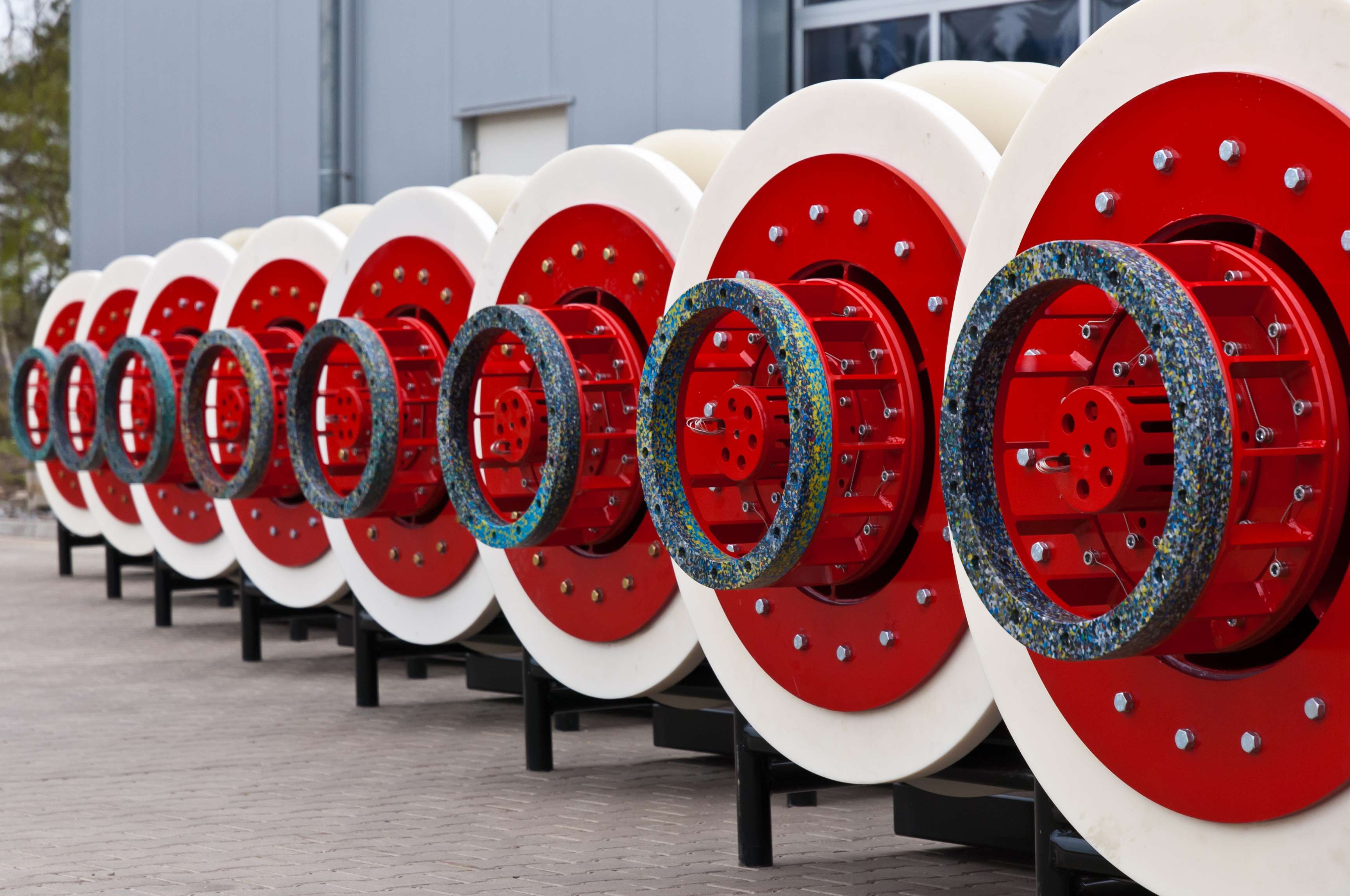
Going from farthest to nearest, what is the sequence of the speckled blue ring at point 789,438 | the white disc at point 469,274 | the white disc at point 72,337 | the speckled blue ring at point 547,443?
1. the white disc at point 72,337
2. the white disc at point 469,274
3. the speckled blue ring at point 547,443
4. the speckled blue ring at point 789,438

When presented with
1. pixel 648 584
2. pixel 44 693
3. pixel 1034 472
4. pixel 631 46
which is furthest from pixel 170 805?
pixel 631 46

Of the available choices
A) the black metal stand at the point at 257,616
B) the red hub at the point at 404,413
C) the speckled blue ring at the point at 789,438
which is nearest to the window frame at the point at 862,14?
the red hub at the point at 404,413

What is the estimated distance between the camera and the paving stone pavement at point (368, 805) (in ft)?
16.3

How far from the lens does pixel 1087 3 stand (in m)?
9.60

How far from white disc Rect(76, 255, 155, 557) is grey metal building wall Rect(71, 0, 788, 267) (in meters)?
2.26

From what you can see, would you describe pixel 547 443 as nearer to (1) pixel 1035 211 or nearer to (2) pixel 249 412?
(1) pixel 1035 211

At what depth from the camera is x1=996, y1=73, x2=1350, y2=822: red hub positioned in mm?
3271

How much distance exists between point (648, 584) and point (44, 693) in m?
4.10

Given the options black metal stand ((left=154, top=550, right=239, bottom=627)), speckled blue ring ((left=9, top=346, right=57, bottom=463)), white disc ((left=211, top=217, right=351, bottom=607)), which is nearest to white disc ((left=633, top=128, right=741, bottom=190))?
white disc ((left=211, top=217, right=351, bottom=607))

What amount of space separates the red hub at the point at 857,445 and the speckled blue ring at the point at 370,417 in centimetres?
219

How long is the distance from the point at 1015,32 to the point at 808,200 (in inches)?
220

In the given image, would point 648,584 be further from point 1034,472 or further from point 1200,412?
point 1200,412

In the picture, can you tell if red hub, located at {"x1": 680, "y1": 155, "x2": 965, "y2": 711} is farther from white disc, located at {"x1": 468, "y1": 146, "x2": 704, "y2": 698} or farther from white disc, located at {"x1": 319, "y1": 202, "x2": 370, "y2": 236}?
white disc, located at {"x1": 319, "y1": 202, "x2": 370, "y2": 236}

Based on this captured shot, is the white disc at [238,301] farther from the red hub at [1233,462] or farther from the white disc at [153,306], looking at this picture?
the red hub at [1233,462]
